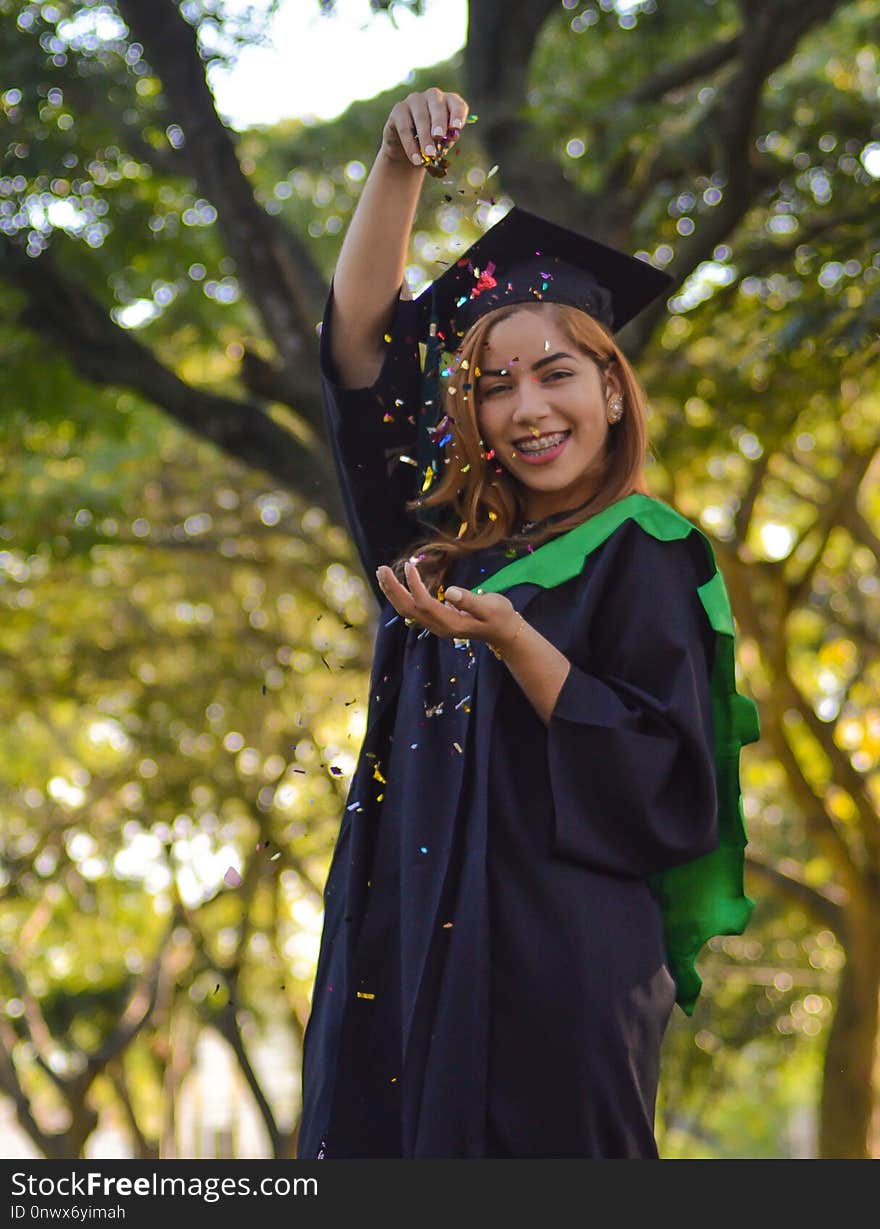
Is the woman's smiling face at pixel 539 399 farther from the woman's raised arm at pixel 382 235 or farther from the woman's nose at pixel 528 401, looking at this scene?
the woman's raised arm at pixel 382 235

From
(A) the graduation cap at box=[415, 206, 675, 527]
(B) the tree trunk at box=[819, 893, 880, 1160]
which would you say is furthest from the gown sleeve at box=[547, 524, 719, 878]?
(B) the tree trunk at box=[819, 893, 880, 1160]

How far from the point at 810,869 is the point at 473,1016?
12377 mm

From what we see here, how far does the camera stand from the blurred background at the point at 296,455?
594 centimetres

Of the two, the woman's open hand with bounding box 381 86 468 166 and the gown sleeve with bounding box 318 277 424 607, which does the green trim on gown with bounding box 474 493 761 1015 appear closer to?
the gown sleeve with bounding box 318 277 424 607

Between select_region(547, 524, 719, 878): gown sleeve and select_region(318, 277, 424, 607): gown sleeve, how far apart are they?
43cm

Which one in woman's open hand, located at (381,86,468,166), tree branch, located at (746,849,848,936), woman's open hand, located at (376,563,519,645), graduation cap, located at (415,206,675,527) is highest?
woman's open hand, located at (381,86,468,166)

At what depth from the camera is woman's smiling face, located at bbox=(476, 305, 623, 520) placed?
7.99 ft

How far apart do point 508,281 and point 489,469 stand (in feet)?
1.02

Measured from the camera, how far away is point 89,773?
42.2 ft

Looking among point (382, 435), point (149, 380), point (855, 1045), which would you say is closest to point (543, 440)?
point (382, 435)

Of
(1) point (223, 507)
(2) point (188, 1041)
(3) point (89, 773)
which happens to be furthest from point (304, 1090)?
(2) point (188, 1041)

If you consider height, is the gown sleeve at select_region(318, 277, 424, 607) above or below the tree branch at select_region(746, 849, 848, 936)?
above

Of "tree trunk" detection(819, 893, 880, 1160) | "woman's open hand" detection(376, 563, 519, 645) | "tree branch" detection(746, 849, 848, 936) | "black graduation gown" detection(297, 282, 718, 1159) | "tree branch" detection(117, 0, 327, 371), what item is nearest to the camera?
"woman's open hand" detection(376, 563, 519, 645)

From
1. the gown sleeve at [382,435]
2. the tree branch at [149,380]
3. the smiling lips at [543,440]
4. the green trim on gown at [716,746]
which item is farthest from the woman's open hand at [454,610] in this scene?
the tree branch at [149,380]
